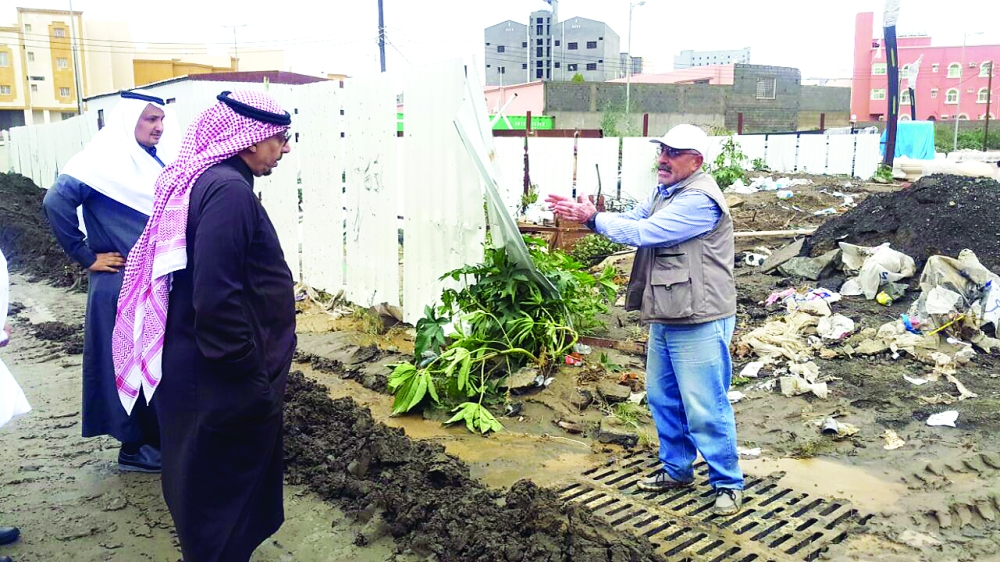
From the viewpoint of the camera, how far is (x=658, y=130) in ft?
114

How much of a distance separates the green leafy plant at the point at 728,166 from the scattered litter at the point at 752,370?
35.2 feet

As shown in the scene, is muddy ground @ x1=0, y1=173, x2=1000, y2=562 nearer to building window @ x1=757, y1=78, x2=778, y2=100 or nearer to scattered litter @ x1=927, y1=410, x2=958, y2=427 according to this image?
scattered litter @ x1=927, y1=410, x2=958, y2=427

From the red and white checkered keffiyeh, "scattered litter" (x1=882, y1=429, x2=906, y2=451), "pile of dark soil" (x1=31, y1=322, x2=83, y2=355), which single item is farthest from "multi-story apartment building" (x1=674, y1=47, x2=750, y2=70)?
the red and white checkered keffiyeh

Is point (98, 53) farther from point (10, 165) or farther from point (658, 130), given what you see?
point (658, 130)

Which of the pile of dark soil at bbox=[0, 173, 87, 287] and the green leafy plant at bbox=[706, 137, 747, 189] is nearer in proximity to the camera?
the pile of dark soil at bbox=[0, 173, 87, 287]

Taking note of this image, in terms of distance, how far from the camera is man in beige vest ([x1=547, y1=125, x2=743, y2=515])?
3.44 meters

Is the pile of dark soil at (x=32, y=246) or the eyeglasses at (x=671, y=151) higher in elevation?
the eyeglasses at (x=671, y=151)

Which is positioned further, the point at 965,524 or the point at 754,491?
the point at 754,491

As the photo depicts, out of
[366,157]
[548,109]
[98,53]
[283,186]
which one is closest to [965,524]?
[366,157]

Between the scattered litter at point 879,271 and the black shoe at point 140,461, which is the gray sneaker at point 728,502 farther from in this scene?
the scattered litter at point 879,271

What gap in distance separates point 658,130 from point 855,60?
966 inches

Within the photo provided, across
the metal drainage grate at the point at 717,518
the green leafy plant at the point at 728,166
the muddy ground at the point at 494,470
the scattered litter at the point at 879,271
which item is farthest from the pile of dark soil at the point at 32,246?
the green leafy plant at the point at 728,166

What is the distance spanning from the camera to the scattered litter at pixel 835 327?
626 centimetres

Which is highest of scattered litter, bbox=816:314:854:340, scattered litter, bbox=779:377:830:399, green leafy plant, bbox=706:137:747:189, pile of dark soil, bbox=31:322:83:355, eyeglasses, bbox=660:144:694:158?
eyeglasses, bbox=660:144:694:158
